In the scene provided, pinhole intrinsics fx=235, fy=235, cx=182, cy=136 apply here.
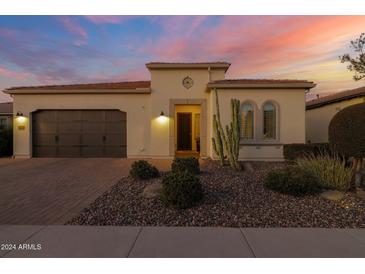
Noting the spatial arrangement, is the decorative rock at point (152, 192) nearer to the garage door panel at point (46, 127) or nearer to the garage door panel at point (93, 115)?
the garage door panel at point (93, 115)

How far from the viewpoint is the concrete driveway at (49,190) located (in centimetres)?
473

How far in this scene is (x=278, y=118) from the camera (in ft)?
38.4

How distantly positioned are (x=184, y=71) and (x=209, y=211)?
9279 millimetres

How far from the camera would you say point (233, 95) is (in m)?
11.7

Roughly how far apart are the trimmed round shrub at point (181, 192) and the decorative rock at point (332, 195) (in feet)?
9.77

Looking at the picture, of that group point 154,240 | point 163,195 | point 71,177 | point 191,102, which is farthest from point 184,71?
point 154,240

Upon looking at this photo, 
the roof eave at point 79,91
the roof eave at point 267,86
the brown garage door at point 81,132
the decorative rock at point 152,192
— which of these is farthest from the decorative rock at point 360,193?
the brown garage door at point 81,132

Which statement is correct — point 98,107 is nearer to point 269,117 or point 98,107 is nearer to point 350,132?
point 269,117

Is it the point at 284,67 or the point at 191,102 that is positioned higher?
the point at 284,67

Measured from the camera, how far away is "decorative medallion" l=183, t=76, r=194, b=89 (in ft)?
41.3

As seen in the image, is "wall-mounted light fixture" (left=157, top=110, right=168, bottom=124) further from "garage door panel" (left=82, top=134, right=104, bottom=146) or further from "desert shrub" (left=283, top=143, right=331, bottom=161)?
"desert shrub" (left=283, top=143, right=331, bottom=161)

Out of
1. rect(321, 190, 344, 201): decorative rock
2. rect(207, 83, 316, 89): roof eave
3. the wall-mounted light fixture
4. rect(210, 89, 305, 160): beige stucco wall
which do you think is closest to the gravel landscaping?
rect(321, 190, 344, 201): decorative rock

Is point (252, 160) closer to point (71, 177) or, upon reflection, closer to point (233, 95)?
point (233, 95)

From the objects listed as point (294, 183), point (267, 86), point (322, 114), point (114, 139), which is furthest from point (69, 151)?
point (322, 114)
